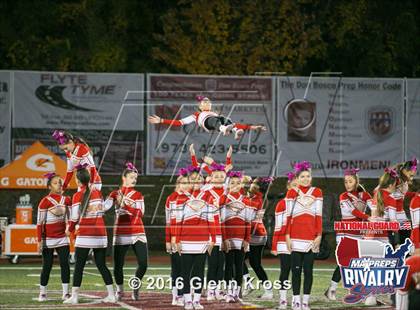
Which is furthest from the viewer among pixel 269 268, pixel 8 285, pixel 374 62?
pixel 374 62

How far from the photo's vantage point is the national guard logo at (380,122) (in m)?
22.2

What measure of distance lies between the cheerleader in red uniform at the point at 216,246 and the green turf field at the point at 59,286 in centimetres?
45

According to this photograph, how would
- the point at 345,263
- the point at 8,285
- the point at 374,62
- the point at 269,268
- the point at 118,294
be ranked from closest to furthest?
the point at 345,263
the point at 118,294
the point at 8,285
the point at 269,268
the point at 374,62

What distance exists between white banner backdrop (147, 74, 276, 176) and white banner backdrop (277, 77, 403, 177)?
492 millimetres

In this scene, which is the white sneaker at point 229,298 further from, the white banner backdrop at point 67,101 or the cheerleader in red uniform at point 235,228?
the white banner backdrop at point 67,101

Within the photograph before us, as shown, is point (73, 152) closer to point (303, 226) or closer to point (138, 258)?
point (138, 258)

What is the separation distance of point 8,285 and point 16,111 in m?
6.17

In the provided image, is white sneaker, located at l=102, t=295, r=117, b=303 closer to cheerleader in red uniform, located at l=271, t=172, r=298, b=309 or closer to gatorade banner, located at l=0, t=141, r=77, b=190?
cheerleader in red uniform, located at l=271, t=172, r=298, b=309

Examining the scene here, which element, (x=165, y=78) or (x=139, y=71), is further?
(x=139, y=71)

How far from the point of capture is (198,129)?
21188mm

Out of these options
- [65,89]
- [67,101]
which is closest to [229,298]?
[67,101]

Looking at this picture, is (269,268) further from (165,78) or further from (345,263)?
(345,263)

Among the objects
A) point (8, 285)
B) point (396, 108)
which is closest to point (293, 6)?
point (396, 108)

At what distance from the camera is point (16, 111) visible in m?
21.1
